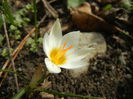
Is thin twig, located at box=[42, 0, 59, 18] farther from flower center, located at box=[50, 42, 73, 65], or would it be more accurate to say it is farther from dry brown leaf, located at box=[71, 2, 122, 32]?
flower center, located at box=[50, 42, 73, 65]

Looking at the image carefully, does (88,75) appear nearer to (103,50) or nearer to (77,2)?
(103,50)

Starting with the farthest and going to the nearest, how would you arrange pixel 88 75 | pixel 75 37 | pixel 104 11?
pixel 104 11
pixel 88 75
pixel 75 37

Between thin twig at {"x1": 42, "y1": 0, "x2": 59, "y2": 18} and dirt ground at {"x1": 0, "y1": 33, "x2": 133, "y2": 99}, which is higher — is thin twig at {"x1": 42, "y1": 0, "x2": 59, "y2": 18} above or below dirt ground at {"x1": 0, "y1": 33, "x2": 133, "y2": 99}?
above

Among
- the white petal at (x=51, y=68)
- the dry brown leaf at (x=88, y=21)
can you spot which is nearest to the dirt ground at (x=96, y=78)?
the dry brown leaf at (x=88, y=21)

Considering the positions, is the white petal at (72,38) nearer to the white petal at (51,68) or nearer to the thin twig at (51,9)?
the white petal at (51,68)

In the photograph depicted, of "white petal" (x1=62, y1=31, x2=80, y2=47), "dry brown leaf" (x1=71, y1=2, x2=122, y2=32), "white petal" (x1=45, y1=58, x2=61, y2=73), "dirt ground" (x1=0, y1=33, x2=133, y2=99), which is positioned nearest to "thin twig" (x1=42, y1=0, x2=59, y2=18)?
"dry brown leaf" (x1=71, y1=2, x2=122, y2=32)

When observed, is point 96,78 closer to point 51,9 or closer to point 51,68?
point 51,68

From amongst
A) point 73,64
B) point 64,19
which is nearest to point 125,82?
point 73,64
